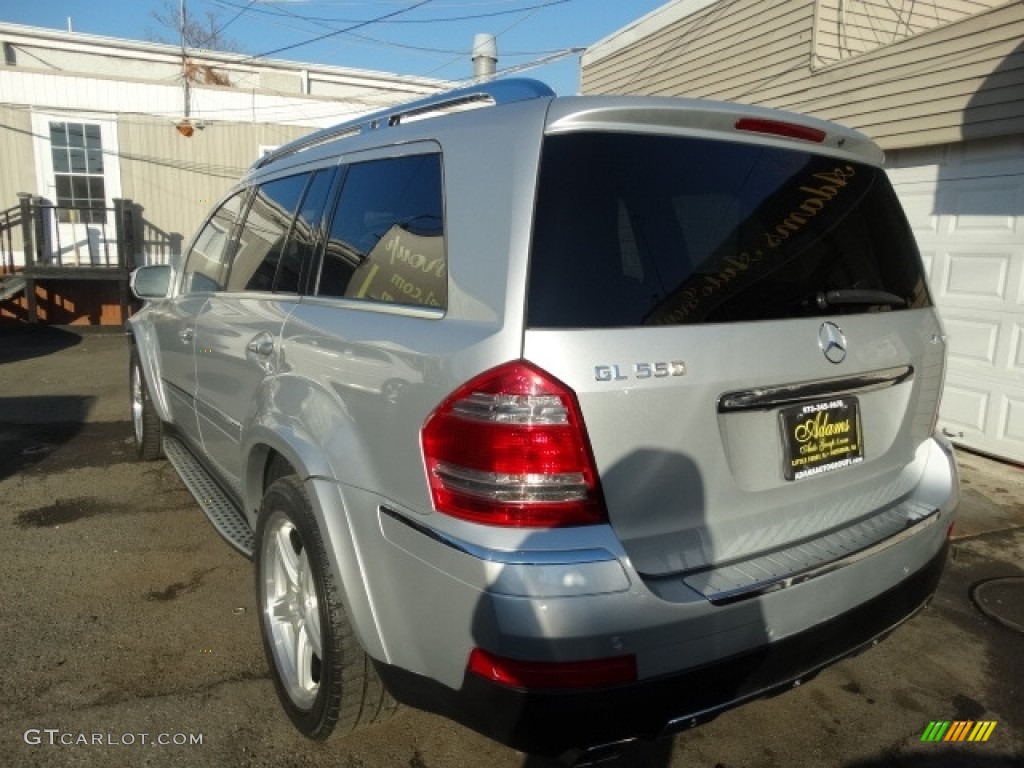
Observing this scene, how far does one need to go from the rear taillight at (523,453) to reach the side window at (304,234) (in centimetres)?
125

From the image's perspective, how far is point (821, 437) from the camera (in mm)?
2105

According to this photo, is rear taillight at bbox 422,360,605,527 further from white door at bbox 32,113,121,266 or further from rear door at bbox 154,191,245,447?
white door at bbox 32,113,121,266

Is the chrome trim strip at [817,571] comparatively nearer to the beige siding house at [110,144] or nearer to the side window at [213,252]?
the side window at [213,252]

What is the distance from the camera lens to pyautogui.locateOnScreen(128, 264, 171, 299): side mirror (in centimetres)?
462

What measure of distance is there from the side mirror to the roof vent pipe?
5164mm

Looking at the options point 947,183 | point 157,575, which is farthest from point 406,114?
point 947,183

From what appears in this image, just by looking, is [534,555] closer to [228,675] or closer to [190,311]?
[228,675]

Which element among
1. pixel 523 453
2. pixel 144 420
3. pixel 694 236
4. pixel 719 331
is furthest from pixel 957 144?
pixel 144 420

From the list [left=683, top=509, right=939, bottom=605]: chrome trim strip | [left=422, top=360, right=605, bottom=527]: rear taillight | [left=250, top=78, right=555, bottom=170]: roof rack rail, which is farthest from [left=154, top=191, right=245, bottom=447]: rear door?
[left=683, top=509, right=939, bottom=605]: chrome trim strip

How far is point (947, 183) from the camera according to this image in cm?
602

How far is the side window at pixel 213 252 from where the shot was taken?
146 inches

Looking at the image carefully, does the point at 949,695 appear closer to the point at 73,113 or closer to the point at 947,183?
the point at 947,183

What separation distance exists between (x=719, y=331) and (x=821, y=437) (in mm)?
493

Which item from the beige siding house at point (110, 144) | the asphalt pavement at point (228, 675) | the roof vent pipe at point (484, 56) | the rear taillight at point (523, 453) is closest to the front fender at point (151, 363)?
the asphalt pavement at point (228, 675)
